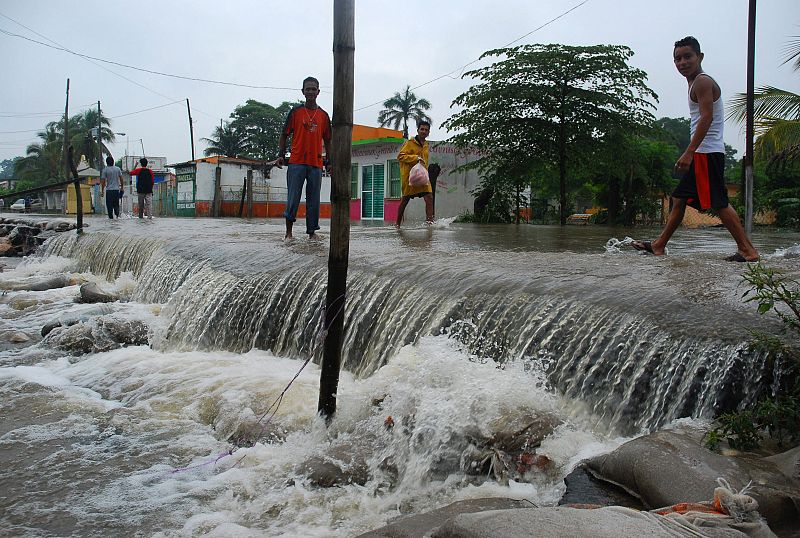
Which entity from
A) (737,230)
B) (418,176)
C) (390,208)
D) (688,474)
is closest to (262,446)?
(688,474)

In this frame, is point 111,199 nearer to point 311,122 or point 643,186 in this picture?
point 311,122

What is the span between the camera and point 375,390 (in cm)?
405

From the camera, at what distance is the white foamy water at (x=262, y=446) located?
3.05 meters

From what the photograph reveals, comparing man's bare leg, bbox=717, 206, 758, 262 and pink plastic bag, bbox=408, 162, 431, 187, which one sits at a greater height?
pink plastic bag, bbox=408, 162, 431, 187

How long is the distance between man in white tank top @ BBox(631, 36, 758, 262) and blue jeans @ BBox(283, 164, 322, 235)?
415 cm

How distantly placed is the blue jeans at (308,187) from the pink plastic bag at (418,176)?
2331mm

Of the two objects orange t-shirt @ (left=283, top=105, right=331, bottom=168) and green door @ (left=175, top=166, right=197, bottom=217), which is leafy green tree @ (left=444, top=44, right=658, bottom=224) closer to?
orange t-shirt @ (left=283, top=105, right=331, bottom=168)

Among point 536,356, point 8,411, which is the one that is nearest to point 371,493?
point 536,356

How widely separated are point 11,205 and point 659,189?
51136 millimetres

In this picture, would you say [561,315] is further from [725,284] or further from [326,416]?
[326,416]

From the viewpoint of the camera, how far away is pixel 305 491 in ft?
10.7

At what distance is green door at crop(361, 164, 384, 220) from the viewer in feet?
78.9

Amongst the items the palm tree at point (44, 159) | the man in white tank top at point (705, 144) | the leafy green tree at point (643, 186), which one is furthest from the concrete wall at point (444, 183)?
the palm tree at point (44, 159)

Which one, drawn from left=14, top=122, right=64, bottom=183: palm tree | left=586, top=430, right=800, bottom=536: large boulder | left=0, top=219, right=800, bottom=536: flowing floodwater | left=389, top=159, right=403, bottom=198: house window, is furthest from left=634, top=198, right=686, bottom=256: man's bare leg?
left=14, top=122, right=64, bottom=183: palm tree
